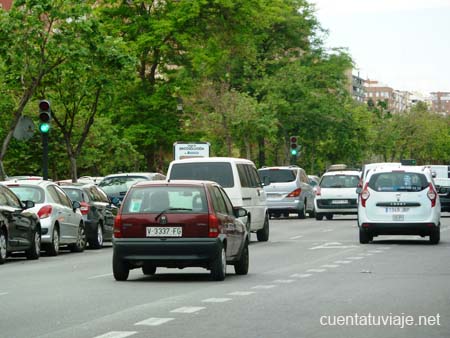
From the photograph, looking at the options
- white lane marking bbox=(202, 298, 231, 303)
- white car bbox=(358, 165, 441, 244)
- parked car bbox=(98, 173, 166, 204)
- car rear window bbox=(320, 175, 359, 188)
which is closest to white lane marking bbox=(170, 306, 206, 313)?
white lane marking bbox=(202, 298, 231, 303)

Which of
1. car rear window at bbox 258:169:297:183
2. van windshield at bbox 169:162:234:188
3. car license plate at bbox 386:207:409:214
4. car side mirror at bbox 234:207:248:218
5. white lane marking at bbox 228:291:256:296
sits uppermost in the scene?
A: car rear window at bbox 258:169:297:183

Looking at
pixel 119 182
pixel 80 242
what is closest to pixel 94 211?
pixel 80 242

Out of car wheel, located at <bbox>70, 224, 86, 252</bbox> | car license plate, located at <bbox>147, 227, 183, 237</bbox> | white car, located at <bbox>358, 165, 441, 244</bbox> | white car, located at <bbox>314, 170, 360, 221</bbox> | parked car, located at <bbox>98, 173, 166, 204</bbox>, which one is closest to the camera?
car license plate, located at <bbox>147, 227, 183, 237</bbox>

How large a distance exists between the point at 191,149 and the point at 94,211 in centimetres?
2428

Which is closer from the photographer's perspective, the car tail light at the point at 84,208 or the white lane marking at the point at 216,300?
the white lane marking at the point at 216,300

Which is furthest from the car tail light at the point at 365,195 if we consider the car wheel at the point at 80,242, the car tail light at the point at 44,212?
the car tail light at the point at 44,212

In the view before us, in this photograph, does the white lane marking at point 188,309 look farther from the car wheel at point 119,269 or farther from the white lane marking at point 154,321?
the car wheel at point 119,269

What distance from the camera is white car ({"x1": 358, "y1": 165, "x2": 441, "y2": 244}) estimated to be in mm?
30938

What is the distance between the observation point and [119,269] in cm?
1927

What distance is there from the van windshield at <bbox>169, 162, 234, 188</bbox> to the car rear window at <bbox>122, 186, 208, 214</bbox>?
10473 mm

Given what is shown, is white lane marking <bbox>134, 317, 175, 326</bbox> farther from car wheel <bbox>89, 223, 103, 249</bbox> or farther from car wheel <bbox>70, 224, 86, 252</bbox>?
car wheel <bbox>89, 223, 103, 249</bbox>

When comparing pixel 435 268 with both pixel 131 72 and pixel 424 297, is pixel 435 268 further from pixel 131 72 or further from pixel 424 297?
pixel 131 72

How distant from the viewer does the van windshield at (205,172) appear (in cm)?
3008

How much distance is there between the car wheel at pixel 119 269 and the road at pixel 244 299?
0.38 ft
